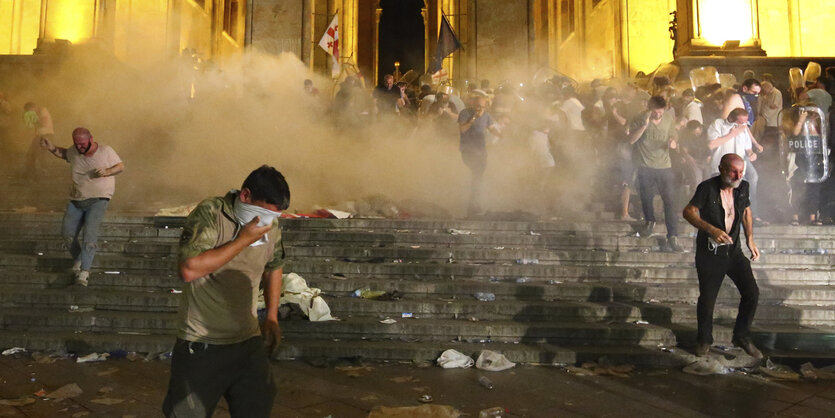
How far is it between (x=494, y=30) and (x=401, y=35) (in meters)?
20.0

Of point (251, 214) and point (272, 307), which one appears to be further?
point (272, 307)

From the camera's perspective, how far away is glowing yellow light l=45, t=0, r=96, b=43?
1706cm

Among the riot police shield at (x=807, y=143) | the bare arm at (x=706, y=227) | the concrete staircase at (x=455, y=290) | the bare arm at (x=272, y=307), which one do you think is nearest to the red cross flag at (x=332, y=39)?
the concrete staircase at (x=455, y=290)

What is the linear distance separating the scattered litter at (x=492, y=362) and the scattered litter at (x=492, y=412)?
94 centimetres

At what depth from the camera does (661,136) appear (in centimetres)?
769

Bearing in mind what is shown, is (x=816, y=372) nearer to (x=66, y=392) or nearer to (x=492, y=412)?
(x=492, y=412)

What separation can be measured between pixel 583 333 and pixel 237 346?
3.74m

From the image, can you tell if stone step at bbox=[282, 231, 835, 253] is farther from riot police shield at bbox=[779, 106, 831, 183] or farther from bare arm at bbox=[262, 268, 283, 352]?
bare arm at bbox=[262, 268, 283, 352]

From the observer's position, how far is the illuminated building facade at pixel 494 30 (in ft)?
52.5

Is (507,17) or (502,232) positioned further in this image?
(507,17)

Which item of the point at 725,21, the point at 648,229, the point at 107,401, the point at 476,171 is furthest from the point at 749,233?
the point at 725,21

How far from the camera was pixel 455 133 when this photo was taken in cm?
1260

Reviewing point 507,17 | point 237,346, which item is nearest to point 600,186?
point 237,346

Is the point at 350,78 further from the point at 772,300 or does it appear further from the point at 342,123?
the point at 772,300
